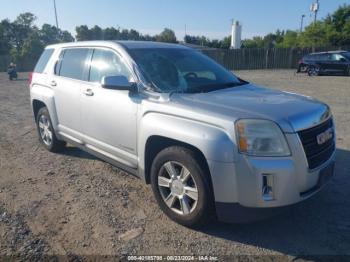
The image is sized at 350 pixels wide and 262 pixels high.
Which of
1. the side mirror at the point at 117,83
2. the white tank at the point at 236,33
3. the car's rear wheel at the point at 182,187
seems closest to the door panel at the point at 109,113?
the side mirror at the point at 117,83

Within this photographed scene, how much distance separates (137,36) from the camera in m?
66.4

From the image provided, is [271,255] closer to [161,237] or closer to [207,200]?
[207,200]

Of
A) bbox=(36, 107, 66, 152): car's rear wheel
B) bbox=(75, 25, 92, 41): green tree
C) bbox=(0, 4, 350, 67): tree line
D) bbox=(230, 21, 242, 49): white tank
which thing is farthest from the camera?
bbox=(75, 25, 92, 41): green tree

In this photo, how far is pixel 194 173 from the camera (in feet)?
10.7

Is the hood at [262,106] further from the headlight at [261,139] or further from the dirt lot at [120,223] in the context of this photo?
the dirt lot at [120,223]

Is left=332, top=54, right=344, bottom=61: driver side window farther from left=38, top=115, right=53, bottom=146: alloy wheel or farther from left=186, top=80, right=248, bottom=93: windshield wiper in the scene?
left=38, top=115, right=53, bottom=146: alloy wheel

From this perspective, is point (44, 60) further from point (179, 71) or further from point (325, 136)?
point (325, 136)

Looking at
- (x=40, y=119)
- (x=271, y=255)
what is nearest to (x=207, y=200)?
(x=271, y=255)

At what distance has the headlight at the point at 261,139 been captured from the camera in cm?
298

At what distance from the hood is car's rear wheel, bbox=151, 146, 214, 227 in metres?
0.51

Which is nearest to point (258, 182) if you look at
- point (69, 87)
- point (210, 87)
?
point (210, 87)

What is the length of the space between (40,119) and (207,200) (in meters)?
4.03

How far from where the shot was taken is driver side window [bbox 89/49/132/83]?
4.19 meters

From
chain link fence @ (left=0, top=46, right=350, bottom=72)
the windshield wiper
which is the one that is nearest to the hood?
the windshield wiper
